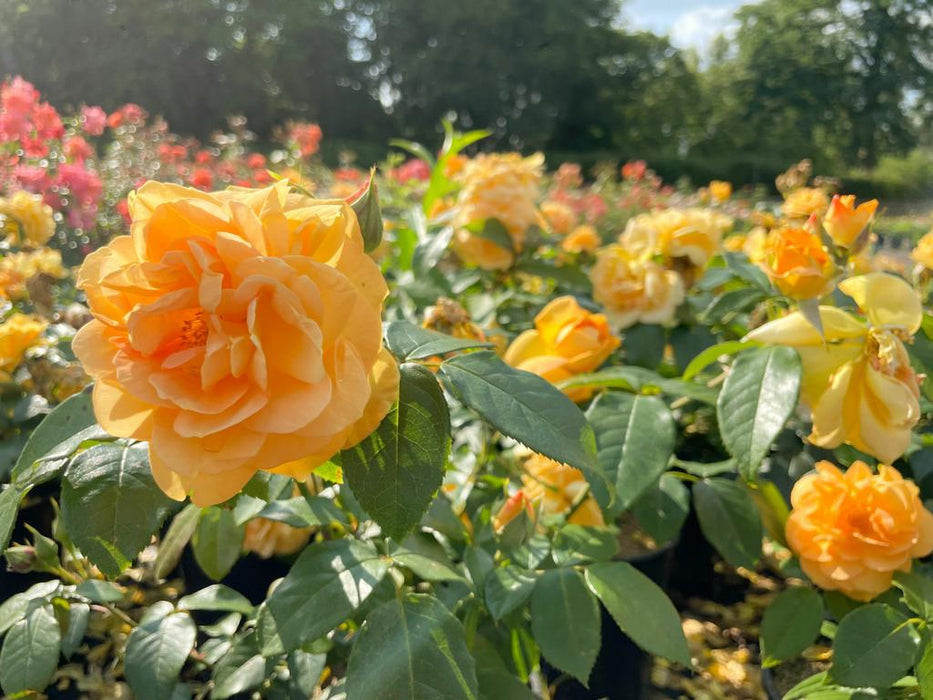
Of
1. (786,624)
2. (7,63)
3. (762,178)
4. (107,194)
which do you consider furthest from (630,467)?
(762,178)

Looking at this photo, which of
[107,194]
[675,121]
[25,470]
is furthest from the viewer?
[675,121]

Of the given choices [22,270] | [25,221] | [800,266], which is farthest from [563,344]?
[25,221]

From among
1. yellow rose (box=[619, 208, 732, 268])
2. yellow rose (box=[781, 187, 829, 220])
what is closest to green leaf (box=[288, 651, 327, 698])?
yellow rose (box=[619, 208, 732, 268])

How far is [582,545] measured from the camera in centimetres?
74

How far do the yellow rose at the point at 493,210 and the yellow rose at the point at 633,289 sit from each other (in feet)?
0.63

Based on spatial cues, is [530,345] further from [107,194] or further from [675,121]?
[675,121]

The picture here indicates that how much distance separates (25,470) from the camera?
0.52m

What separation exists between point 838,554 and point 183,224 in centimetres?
74

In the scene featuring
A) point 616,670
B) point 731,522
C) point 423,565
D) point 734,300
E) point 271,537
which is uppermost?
point 734,300

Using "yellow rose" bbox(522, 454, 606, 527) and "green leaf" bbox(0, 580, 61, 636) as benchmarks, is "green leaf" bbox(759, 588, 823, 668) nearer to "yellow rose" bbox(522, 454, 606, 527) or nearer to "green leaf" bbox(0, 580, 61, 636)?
"yellow rose" bbox(522, 454, 606, 527)

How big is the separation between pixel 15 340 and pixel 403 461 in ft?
2.67

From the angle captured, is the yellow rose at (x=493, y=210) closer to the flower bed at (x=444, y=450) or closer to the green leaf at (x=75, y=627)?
the flower bed at (x=444, y=450)

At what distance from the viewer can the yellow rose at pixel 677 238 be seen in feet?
3.91

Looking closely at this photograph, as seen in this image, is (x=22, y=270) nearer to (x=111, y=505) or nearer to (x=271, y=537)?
(x=271, y=537)
